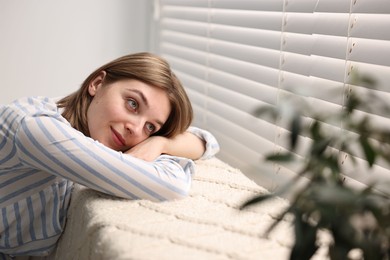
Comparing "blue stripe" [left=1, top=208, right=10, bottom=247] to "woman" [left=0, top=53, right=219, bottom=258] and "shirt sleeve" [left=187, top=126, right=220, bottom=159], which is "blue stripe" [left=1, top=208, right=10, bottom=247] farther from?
"shirt sleeve" [left=187, top=126, right=220, bottom=159]

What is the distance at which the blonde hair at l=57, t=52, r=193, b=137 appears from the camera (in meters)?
1.40

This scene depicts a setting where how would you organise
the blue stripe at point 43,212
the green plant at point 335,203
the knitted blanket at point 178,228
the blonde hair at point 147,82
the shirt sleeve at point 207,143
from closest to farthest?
the green plant at point 335,203 < the knitted blanket at point 178,228 < the blue stripe at point 43,212 < the blonde hair at point 147,82 < the shirt sleeve at point 207,143

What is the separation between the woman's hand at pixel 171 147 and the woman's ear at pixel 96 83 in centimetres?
18

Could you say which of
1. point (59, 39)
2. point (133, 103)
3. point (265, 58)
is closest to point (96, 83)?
point (133, 103)

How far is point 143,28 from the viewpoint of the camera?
8.15 feet

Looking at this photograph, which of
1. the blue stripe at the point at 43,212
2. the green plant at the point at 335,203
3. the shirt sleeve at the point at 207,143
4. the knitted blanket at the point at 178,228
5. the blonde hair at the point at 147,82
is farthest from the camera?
the shirt sleeve at the point at 207,143

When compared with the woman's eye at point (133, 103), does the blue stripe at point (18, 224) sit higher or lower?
lower

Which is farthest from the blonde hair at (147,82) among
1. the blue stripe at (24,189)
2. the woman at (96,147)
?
the blue stripe at (24,189)

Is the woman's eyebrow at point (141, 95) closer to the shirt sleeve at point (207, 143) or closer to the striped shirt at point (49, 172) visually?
the striped shirt at point (49, 172)

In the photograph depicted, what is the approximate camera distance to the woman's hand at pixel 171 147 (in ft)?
4.46

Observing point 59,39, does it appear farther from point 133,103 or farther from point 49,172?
point 49,172

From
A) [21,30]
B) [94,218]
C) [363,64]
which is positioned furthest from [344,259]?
[21,30]

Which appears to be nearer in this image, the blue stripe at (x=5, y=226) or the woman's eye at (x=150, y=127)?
the blue stripe at (x=5, y=226)

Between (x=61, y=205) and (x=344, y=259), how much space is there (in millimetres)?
888
